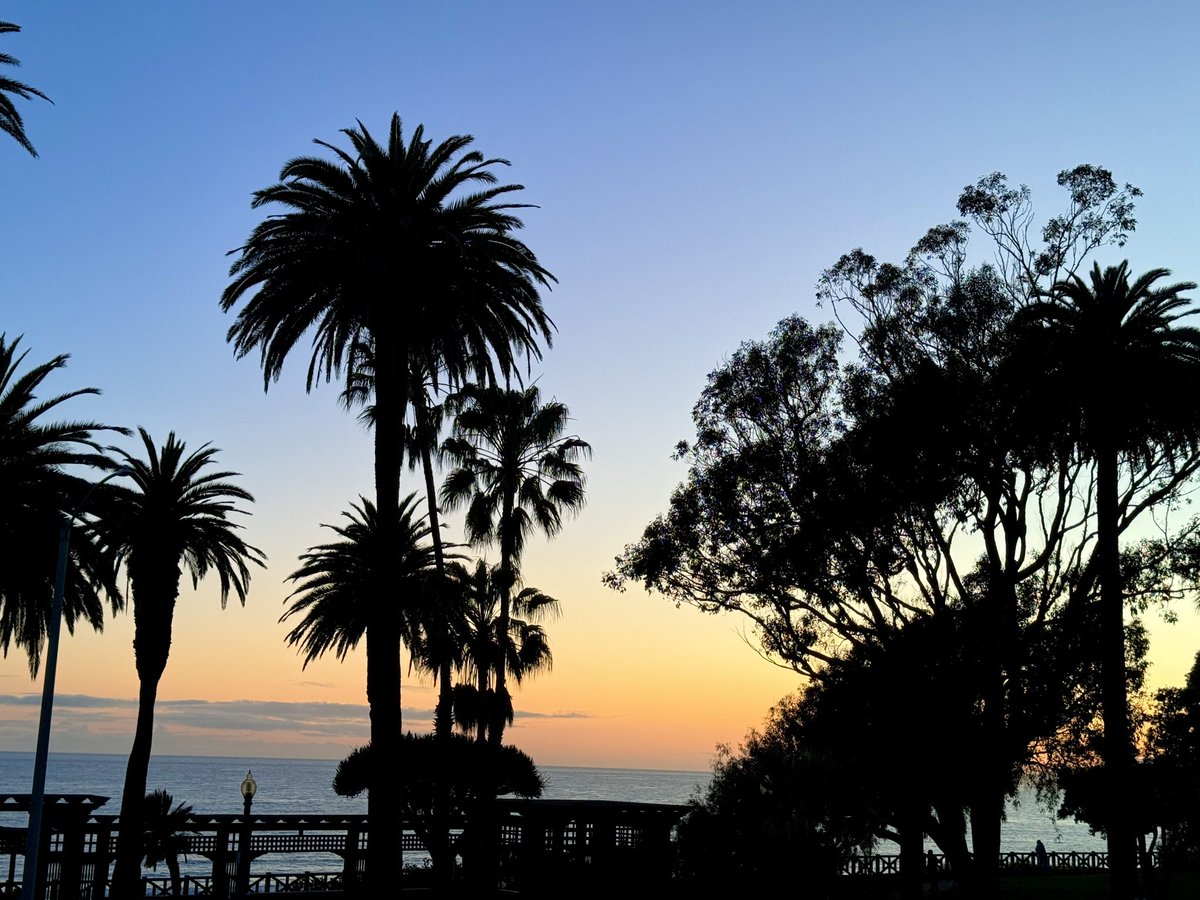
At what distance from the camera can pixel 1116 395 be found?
31.7 metres

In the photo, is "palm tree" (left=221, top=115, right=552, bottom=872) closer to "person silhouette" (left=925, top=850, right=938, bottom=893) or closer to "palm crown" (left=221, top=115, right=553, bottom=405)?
"palm crown" (left=221, top=115, right=553, bottom=405)

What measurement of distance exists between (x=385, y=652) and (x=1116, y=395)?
20705mm

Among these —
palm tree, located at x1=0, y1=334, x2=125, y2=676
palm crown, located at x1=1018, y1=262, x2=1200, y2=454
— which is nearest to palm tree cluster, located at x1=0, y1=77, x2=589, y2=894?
palm tree, located at x1=0, y1=334, x2=125, y2=676

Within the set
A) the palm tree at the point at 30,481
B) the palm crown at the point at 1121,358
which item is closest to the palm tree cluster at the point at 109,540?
the palm tree at the point at 30,481

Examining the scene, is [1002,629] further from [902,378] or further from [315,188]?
[315,188]

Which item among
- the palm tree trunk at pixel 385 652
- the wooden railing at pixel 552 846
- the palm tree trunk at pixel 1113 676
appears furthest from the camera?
the palm tree trunk at pixel 1113 676

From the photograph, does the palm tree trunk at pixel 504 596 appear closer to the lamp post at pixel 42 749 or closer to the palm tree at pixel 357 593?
the palm tree at pixel 357 593

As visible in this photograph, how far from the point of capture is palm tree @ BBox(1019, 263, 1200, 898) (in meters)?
30.6

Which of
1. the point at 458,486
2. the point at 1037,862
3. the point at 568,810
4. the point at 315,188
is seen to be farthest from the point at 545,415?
the point at 1037,862

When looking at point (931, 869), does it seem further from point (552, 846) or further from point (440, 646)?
point (552, 846)

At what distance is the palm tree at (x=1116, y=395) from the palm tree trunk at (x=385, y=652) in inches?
704

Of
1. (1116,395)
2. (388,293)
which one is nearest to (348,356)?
(388,293)

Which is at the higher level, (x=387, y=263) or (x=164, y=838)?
(x=387, y=263)

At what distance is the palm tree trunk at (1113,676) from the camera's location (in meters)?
29.7
